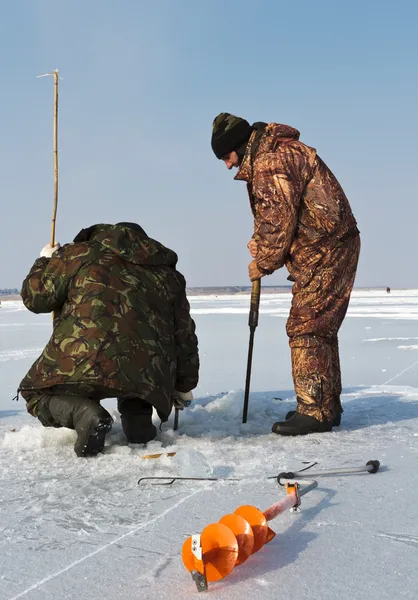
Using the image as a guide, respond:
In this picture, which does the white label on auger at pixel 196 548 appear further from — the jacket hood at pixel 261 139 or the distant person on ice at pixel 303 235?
the jacket hood at pixel 261 139

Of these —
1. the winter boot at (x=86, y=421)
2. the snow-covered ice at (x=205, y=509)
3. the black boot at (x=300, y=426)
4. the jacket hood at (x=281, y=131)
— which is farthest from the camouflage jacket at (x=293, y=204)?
the winter boot at (x=86, y=421)

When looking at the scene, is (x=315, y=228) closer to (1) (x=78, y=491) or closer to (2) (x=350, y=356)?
(1) (x=78, y=491)

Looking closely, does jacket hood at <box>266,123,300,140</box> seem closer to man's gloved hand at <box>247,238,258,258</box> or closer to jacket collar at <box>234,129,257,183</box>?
jacket collar at <box>234,129,257,183</box>

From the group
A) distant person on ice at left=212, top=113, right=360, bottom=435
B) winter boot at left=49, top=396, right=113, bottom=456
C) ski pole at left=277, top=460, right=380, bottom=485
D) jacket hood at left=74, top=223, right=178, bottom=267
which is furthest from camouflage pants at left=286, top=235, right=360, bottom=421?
winter boot at left=49, top=396, right=113, bottom=456

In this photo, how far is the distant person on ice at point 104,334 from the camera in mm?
3061

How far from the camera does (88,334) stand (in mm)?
3090

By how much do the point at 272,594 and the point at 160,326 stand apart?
1.88m

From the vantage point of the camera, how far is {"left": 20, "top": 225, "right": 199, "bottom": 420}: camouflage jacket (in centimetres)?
307

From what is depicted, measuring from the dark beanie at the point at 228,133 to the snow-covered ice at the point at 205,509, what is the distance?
5.33 feet

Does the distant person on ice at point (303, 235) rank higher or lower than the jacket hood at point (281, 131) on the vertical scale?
lower

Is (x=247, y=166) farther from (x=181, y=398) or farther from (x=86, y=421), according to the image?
(x=86, y=421)

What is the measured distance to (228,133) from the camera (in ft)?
12.5

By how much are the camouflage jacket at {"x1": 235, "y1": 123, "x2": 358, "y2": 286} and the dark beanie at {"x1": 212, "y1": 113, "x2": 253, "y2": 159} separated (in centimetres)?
6

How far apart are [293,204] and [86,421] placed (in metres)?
1.64
